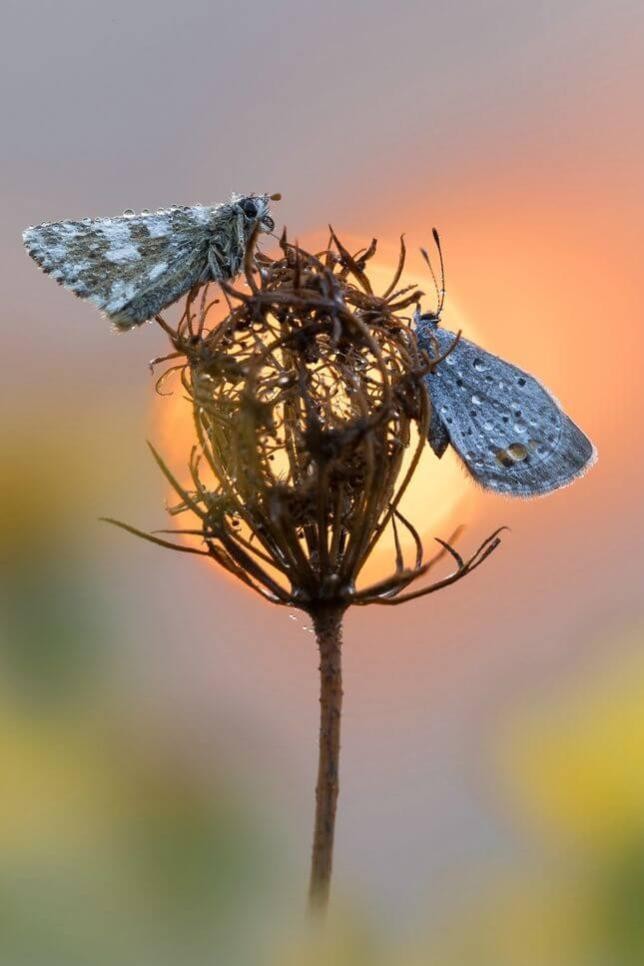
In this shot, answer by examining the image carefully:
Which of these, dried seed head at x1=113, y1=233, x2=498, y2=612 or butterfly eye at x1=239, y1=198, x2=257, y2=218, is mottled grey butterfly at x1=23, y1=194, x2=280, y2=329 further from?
dried seed head at x1=113, y1=233, x2=498, y2=612

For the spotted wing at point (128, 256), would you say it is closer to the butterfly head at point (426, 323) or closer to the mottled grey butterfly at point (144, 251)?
the mottled grey butterfly at point (144, 251)

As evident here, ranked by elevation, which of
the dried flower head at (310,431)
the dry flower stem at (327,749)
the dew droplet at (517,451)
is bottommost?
the dry flower stem at (327,749)

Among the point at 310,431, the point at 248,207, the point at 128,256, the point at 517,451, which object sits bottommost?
the point at 310,431

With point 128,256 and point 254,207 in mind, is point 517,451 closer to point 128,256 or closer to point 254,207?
point 254,207

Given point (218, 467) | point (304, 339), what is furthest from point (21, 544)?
point (304, 339)

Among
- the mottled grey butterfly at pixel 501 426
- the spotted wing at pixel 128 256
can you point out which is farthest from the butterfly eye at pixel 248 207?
the mottled grey butterfly at pixel 501 426

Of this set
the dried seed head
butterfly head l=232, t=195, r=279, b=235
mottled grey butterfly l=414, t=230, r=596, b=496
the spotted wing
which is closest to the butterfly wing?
mottled grey butterfly l=414, t=230, r=596, b=496

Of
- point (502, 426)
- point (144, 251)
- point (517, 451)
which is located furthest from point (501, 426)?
point (144, 251)
